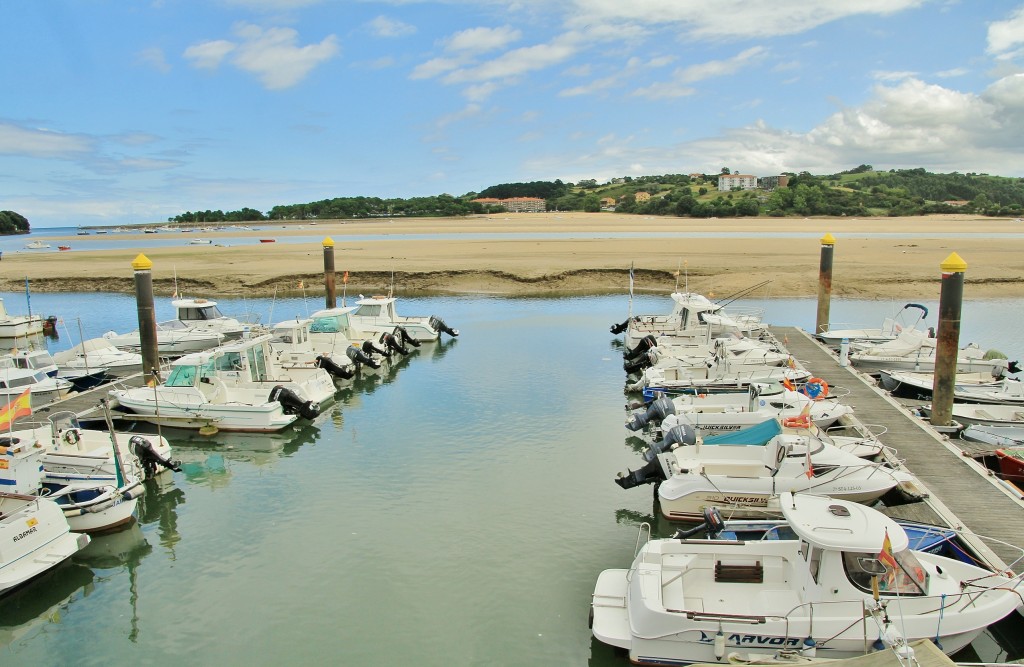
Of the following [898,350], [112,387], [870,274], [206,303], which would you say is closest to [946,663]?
[898,350]

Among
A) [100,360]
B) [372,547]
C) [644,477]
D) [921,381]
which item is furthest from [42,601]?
[921,381]

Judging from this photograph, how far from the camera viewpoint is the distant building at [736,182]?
543 feet

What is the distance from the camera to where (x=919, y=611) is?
9195 millimetres

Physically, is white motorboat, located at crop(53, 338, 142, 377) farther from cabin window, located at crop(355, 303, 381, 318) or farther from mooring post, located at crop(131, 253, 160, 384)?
cabin window, located at crop(355, 303, 381, 318)

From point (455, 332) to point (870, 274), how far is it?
32.8 metres

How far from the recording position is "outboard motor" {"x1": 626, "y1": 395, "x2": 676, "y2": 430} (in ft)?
61.8

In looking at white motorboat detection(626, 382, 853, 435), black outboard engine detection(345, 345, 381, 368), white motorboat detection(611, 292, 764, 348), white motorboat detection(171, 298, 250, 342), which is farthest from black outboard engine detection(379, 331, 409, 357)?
white motorboat detection(626, 382, 853, 435)

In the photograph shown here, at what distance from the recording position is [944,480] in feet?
46.4

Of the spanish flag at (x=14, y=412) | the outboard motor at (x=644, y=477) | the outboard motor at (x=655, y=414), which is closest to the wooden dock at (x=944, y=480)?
the outboard motor at (x=644, y=477)

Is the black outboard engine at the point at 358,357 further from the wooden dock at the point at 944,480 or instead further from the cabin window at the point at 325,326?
the wooden dock at the point at 944,480

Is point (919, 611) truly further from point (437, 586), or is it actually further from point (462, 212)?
point (462, 212)

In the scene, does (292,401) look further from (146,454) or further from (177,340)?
(177,340)

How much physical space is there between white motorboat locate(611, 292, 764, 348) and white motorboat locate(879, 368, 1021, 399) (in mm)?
5297

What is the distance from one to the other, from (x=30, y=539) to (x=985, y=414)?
2268 centimetres
